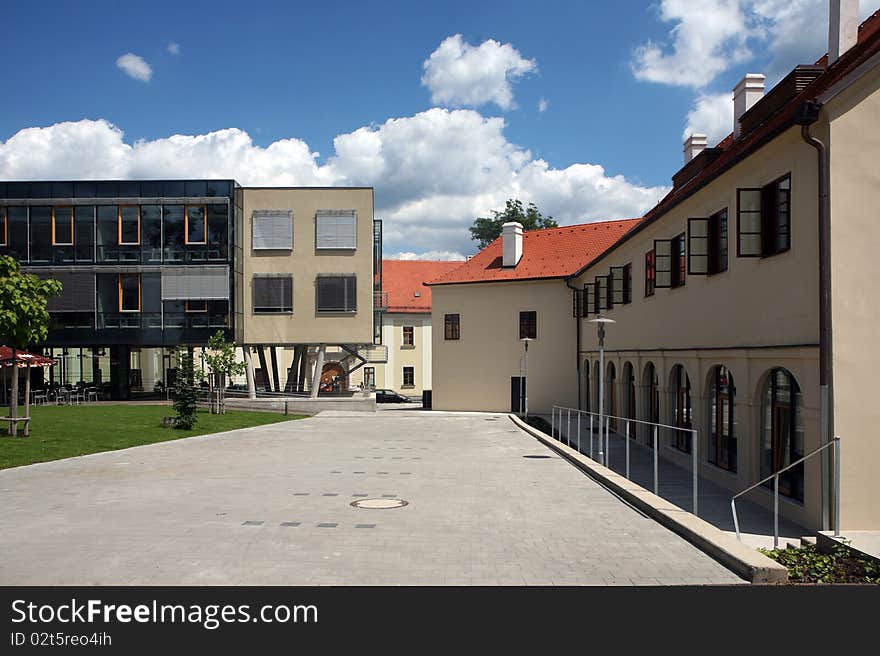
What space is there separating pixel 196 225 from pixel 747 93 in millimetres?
26512

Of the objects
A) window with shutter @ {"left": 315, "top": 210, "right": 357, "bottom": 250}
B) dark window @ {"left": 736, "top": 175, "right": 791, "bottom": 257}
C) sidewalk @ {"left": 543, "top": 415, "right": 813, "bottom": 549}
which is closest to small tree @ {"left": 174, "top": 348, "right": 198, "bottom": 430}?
sidewalk @ {"left": 543, "top": 415, "right": 813, "bottom": 549}

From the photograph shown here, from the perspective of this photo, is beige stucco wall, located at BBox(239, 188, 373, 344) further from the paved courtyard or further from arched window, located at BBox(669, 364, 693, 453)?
the paved courtyard

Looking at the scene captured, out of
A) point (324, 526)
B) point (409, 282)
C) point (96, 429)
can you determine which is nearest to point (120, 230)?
point (96, 429)

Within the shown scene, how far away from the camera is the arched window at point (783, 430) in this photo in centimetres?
1309

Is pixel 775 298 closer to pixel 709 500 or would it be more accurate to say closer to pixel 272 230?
pixel 709 500

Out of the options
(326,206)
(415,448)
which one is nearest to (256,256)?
(326,206)

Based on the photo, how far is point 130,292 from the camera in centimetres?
4012

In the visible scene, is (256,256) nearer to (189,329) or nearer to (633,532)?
(189,329)

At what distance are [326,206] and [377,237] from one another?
3.32 meters

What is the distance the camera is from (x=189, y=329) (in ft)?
131

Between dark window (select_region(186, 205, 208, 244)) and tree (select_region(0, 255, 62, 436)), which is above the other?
dark window (select_region(186, 205, 208, 244))

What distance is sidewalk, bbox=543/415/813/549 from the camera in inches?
477

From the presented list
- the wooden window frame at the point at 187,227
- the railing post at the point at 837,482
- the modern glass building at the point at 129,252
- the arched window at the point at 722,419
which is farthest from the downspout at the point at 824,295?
the wooden window frame at the point at 187,227

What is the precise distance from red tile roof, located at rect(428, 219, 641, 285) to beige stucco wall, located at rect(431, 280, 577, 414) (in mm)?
588
